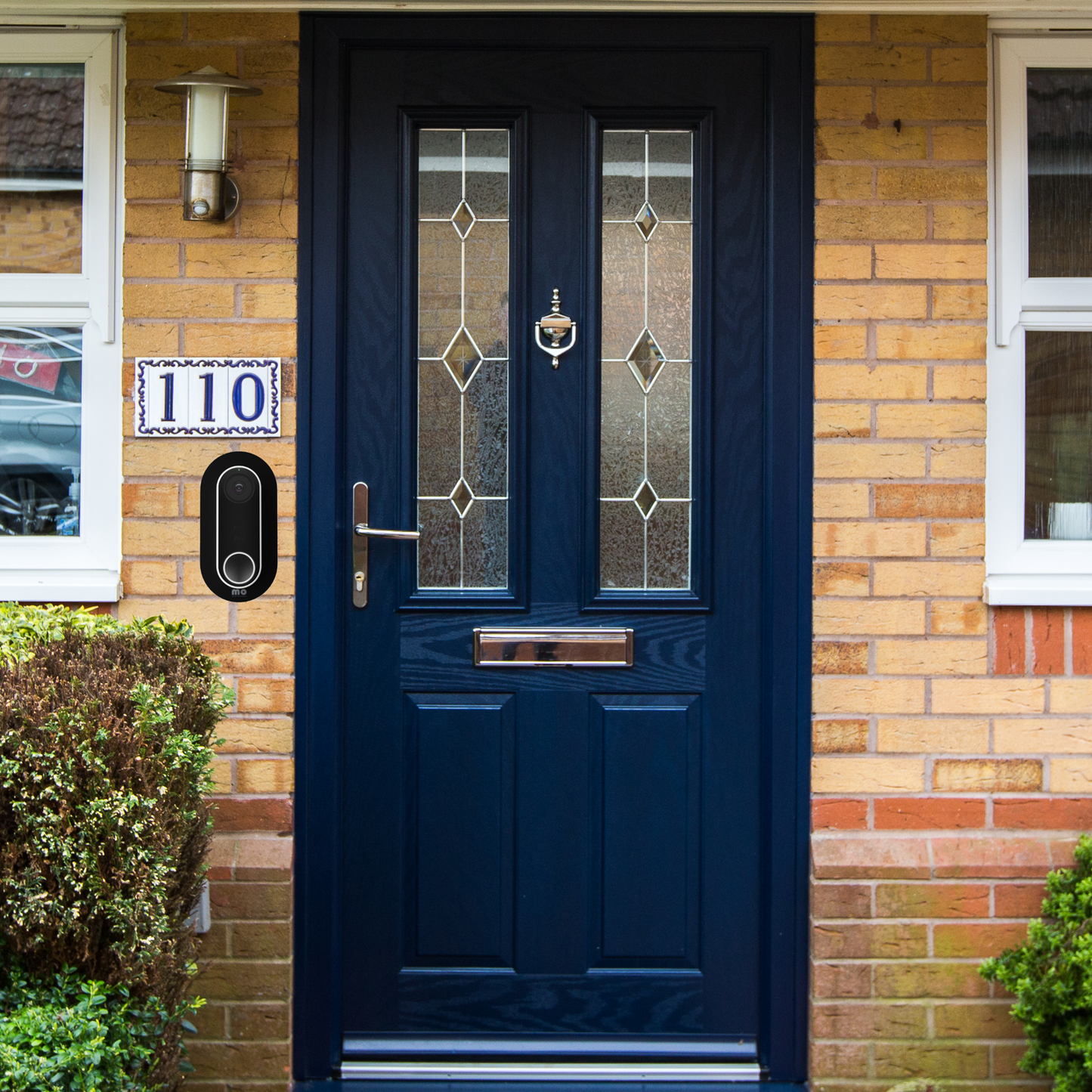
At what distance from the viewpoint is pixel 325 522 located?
309cm

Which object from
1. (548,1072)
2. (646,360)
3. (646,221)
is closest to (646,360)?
(646,360)

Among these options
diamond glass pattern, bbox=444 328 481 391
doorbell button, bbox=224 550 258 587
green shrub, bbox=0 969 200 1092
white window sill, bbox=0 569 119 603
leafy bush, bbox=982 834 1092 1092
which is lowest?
leafy bush, bbox=982 834 1092 1092

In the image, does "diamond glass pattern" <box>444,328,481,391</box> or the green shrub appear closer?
the green shrub

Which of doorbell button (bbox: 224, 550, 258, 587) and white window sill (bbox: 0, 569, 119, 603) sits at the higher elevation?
doorbell button (bbox: 224, 550, 258, 587)

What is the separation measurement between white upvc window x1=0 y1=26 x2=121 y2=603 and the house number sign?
10 cm

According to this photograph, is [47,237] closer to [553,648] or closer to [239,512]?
[239,512]

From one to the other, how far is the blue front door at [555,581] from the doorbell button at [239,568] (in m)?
0.17

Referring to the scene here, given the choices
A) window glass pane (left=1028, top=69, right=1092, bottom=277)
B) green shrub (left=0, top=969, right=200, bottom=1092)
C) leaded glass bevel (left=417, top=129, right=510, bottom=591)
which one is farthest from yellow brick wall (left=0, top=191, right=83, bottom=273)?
window glass pane (left=1028, top=69, right=1092, bottom=277)

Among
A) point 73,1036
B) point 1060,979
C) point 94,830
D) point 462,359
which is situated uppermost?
point 462,359

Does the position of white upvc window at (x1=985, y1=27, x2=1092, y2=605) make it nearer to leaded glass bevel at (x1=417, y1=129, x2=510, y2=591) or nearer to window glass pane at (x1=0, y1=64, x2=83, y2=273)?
leaded glass bevel at (x1=417, y1=129, x2=510, y2=591)

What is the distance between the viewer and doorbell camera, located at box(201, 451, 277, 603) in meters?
3.04

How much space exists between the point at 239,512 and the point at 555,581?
2.81 feet

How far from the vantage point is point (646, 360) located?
3160mm

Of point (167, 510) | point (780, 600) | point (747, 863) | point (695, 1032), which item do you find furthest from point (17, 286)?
point (695, 1032)
